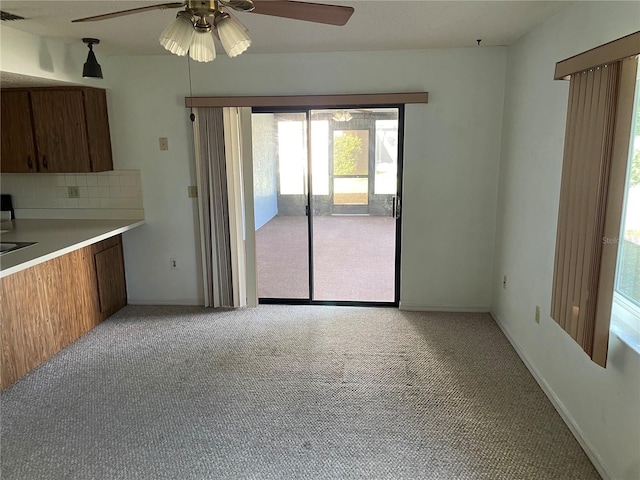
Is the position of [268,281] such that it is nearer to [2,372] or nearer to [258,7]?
[2,372]

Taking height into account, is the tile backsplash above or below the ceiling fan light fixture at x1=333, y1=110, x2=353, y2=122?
below

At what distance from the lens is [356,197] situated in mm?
4879

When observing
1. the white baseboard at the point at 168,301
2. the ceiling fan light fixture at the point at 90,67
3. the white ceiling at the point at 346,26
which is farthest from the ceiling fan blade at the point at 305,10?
the white baseboard at the point at 168,301

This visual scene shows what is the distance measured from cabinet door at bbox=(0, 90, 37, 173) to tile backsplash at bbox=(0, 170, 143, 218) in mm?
346

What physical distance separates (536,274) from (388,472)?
169 cm

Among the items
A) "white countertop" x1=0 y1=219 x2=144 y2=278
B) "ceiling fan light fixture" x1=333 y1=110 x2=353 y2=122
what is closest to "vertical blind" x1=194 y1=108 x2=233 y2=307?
"white countertop" x1=0 y1=219 x2=144 y2=278

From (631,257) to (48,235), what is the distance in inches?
157

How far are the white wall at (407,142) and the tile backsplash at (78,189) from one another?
132mm

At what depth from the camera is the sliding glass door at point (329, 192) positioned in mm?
4367

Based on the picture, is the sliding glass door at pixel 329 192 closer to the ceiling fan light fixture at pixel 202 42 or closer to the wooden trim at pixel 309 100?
the wooden trim at pixel 309 100

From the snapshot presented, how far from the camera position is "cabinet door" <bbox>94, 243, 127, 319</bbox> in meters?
4.11

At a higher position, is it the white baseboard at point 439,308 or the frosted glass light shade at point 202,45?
the frosted glass light shade at point 202,45

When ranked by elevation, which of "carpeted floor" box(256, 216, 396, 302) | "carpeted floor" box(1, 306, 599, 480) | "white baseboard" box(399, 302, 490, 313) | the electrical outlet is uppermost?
the electrical outlet

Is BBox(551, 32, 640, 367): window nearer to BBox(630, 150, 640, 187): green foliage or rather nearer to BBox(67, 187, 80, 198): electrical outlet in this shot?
BBox(630, 150, 640, 187): green foliage
